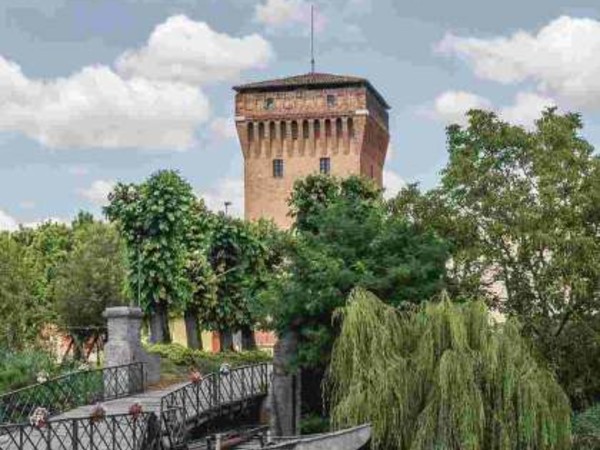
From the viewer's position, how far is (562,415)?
76.1ft

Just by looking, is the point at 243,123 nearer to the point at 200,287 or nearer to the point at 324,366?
the point at 200,287

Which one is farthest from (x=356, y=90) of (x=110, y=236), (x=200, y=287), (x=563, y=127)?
(x=563, y=127)

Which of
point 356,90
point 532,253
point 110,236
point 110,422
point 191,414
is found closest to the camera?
point 110,422

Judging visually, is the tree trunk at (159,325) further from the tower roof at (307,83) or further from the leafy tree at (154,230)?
the tower roof at (307,83)

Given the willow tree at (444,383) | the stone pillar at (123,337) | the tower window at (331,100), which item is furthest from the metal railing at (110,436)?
the tower window at (331,100)

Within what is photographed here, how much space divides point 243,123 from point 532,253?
4634 cm

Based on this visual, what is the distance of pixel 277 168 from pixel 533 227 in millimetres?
45435

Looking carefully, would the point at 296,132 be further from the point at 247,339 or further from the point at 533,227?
the point at 533,227

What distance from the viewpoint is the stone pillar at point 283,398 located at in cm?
2909

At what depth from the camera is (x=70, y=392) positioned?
2675 centimetres

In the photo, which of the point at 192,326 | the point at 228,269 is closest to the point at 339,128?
the point at 228,269

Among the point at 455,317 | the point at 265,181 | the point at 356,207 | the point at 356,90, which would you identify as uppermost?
the point at 356,90

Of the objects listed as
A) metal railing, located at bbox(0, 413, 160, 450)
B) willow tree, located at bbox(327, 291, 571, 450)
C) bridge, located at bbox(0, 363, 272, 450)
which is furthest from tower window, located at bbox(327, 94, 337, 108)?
metal railing, located at bbox(0, 413, 160, 450)

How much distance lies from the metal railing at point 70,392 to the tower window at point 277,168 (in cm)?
4387
